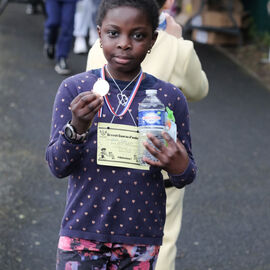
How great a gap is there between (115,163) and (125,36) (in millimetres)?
470

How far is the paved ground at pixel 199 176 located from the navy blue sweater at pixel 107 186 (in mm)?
1943

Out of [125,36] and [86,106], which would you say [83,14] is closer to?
[125,36]

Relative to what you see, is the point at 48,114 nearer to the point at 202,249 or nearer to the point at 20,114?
the point at 20,114

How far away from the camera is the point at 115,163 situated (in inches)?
92.8

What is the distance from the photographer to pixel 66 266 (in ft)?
8.04

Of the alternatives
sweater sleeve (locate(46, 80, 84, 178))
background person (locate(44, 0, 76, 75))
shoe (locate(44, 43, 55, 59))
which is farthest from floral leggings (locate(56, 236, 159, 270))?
shoe (locate(44, 43, 55, 59))

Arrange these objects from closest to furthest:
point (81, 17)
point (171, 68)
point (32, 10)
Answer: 1. point (171, 68)
2. point (81, 17)
3. point (32, 10)

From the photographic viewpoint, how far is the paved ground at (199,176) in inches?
181

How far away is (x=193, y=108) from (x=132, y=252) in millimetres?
5905

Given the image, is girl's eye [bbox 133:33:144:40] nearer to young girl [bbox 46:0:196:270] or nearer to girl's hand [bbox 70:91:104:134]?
young girl [bbox 46:0:196:270]

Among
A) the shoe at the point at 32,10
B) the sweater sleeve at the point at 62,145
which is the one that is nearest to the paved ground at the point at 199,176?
the sweater sleeve at the point at 62,145

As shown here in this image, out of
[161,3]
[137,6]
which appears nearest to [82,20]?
[161,3]

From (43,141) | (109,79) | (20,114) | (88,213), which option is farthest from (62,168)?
(20,114)

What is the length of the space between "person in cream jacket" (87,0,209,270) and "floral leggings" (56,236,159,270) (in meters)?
0.74
